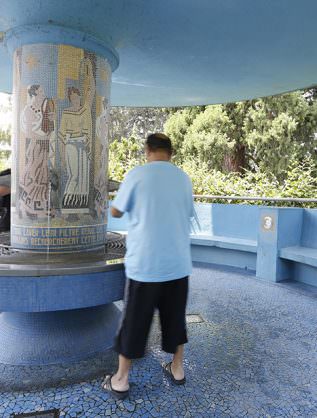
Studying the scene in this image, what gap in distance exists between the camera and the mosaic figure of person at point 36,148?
2943 millimetres

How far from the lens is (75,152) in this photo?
9.96 ft

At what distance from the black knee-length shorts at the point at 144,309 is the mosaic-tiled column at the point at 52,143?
108 centimetres

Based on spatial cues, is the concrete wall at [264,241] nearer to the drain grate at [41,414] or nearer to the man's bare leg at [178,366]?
the man's bare leg at [178,366]

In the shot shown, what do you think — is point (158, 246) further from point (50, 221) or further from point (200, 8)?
point (200, 8)

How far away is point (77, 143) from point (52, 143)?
21cm

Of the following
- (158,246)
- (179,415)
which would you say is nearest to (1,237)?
(158,246)

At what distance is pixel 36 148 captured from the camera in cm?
296

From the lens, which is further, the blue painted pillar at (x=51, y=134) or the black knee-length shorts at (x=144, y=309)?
the blue painted pillar at (x=51, y=134)

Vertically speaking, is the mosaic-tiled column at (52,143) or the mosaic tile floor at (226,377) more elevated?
the mosaic-tiled column at (52,143)

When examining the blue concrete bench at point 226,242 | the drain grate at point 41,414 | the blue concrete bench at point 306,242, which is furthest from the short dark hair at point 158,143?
the blue concrete bench at point 226,242

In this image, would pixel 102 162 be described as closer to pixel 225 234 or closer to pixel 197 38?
pixel 197 38

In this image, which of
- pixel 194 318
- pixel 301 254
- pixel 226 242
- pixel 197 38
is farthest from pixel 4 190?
pixel 301 254

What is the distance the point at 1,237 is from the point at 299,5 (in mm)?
3316

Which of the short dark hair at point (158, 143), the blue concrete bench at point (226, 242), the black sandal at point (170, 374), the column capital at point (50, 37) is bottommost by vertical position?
the black sandal at point (170, 374)
